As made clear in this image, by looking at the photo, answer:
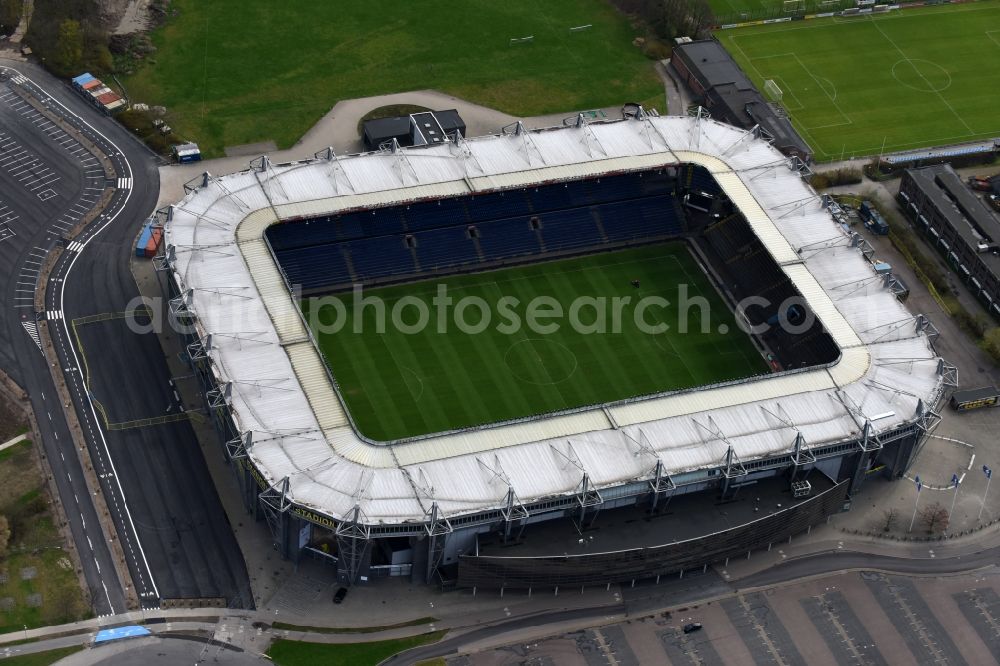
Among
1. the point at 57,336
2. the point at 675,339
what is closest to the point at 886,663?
the point at 675,339

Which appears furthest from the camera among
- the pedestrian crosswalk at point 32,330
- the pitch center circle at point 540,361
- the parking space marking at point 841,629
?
the pitch center circle at point 540,361

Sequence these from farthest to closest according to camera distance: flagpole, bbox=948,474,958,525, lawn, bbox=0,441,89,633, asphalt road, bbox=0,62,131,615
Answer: flagpole, bbox=948,474,958,525, asphalt road, bbox=0,62,131,615, lawn, bbox=0,441,89,633

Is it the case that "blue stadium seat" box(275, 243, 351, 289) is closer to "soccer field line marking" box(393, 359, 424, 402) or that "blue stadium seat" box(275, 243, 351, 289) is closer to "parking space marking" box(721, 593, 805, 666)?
"soccer field line marking" box(393, 359, 424, 402)

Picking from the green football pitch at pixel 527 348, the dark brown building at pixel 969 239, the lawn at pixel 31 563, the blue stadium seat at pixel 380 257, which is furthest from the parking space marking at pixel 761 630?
the lawn at pixel 31 563

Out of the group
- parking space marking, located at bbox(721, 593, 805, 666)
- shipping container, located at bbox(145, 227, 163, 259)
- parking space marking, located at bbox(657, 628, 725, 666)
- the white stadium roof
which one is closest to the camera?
parking space marking, located at bbox(657, 628, 725, 666)

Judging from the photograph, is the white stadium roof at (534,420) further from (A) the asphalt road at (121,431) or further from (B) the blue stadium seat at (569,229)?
(A) the asphalt road at (121,431)

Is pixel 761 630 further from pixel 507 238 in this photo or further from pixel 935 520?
pixel 507 238

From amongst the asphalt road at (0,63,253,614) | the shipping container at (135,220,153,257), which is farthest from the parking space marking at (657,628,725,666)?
the shipping container at (135,220,153,257)
